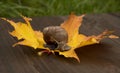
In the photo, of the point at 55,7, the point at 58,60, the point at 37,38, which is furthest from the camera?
the point at 55,7

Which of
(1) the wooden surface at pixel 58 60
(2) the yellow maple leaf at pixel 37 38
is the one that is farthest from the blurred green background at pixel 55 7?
(2) the yellow maple leaf at pixel 37 38

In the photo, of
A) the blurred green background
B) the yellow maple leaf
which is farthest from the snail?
the blurred green background

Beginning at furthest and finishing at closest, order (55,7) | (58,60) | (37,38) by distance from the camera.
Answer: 1. (55,7)
2. (37,38)
3. (58,60)

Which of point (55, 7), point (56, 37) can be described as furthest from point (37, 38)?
point (55, 7)

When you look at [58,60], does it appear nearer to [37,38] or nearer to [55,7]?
[37,38]

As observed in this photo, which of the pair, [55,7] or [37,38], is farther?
[55,7]

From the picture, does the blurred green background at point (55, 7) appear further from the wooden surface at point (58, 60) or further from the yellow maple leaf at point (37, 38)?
the yellow maple leaf at point (37, 38)
